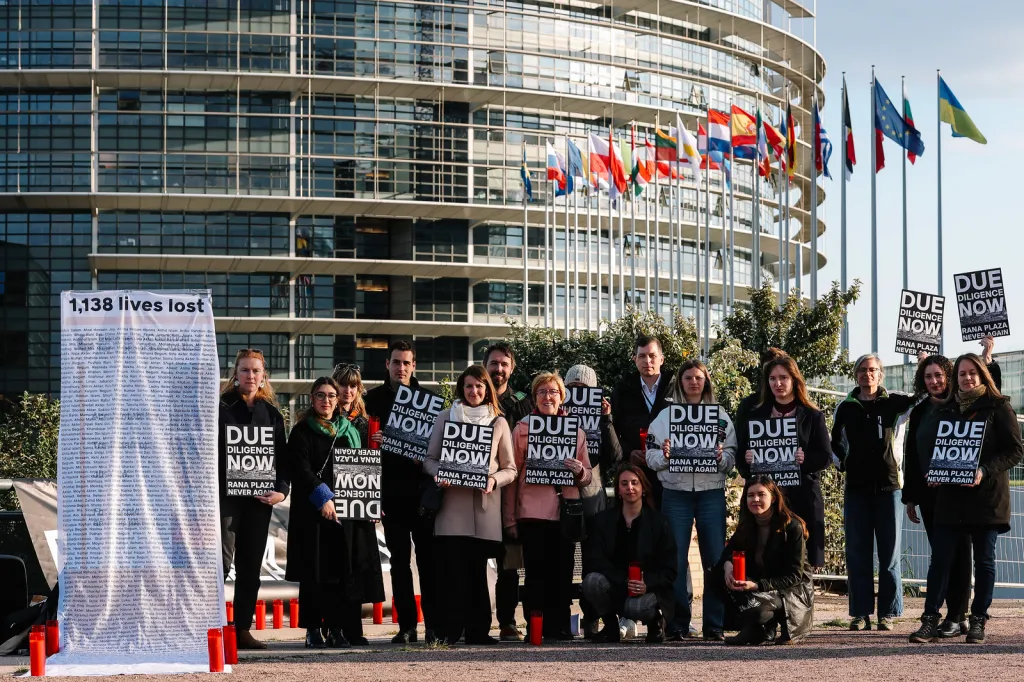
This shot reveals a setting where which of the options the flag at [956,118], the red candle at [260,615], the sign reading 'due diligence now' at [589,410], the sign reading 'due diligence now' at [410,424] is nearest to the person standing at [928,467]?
the sign reading 'due diligence now' at [589,410]

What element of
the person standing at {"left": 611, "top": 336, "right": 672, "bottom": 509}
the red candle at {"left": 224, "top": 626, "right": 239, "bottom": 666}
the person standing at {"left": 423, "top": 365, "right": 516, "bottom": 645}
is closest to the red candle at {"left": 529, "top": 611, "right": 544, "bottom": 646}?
the person standing at {"left": 423, "top": 365, "right": 516, "bottom": 645}

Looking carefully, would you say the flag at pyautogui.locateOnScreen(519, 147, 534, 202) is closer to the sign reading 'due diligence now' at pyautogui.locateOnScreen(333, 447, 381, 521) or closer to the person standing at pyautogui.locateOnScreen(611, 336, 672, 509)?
the person standing at pyautogui.locateOnScreen(611, 336, 672, 509)

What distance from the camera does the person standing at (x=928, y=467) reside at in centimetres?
1025

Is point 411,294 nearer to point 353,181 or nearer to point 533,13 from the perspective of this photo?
point 353,181

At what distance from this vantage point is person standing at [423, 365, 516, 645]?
10.4 m

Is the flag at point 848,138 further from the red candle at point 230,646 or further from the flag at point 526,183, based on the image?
the red candle at point 230,646

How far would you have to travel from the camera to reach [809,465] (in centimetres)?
1073

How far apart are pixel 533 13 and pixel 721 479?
56.2 meters

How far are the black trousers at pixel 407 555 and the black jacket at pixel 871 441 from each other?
3.06 metres

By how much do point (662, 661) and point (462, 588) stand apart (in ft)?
5.75

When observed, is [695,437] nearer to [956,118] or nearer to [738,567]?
[738,567]

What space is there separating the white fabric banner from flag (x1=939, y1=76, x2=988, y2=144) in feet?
91.8

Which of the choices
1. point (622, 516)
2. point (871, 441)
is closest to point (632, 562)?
point (622, 516)

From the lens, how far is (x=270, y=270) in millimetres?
61875
